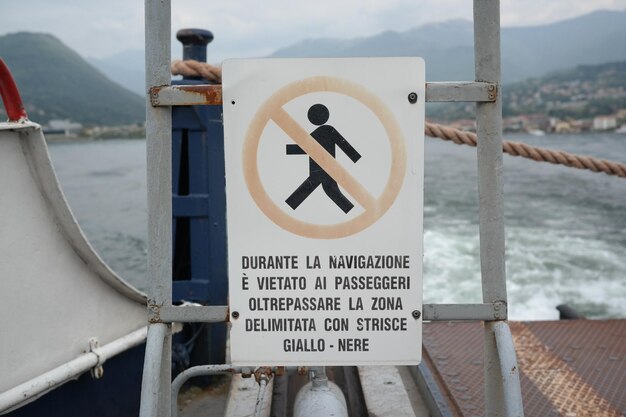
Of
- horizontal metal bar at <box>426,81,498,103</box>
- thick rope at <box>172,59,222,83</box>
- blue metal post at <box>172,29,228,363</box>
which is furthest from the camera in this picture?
blue metal post at <box>172,29,228,363</box>

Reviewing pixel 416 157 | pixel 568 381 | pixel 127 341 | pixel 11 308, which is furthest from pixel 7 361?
pixel 568 381

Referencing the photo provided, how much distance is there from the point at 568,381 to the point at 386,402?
2.87 feet

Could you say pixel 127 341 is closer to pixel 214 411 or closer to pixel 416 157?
pixel 214 411

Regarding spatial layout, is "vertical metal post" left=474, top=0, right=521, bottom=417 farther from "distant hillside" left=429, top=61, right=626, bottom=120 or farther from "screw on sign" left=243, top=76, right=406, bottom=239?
"distant hillside" left=429, top=61, right=626, bottom=120

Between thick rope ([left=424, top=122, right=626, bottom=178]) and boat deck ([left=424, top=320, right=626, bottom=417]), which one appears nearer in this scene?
thick rope ([left=424, top=122, right=626, bottom=178])

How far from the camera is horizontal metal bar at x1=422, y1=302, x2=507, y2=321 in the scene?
4.32 ft

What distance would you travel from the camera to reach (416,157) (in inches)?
51.4

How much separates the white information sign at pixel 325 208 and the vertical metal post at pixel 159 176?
0.48ft

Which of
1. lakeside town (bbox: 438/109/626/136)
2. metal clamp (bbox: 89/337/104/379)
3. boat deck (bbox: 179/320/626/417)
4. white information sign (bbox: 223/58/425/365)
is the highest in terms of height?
lakeside town (bbox: 438/109/626/136)

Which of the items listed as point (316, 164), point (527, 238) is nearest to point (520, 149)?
point (316, 164)

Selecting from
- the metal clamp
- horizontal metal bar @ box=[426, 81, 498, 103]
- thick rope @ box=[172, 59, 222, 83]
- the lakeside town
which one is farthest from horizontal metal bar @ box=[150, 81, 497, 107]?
the lakeside town

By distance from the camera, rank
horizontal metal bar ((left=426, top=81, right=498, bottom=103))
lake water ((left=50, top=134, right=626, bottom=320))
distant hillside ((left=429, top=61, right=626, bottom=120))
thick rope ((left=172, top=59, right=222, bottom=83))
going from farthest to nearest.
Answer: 1. distant hillside ((left=429, top=61, right=626, bottom=120))
2. lake water ((left=50, top=134, right=626, bottom=320))
3. thick rope ((left=172, top=59, right=222, bottom=83))
4. horizontal metal bar ((left=426, top=81, right=498, bottom=103))

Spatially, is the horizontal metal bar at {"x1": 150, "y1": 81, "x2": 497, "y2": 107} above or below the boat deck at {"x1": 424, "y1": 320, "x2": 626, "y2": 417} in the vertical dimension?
above

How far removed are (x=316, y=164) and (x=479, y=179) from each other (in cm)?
37
